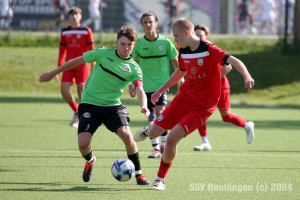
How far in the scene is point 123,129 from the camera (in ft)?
16.7

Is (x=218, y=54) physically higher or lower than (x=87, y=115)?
higher

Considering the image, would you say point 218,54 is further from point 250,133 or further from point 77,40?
point 77,40

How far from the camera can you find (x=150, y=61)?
7.19 m

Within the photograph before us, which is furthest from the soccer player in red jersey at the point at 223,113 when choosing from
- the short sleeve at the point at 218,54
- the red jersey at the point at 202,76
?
the short sleeve at the point at 218,54

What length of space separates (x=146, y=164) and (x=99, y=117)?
1.39m

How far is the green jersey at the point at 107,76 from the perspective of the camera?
5.28 meters

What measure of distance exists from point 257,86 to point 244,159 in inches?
492

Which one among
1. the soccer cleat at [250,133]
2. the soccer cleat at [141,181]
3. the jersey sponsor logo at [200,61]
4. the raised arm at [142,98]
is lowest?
the soccer cleat at [250,133]

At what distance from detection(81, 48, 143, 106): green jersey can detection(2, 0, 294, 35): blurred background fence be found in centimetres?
1637

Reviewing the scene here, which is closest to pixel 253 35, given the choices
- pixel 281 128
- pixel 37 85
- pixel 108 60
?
pixel 37 85

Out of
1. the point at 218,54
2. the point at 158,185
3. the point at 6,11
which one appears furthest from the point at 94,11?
the point at 158,185

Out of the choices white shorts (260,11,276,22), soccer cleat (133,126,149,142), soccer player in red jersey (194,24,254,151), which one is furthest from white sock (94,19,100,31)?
soccer cleat (133,126,149,142)

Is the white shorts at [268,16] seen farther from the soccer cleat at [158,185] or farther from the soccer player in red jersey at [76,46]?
the soccer cleat at [158,185]

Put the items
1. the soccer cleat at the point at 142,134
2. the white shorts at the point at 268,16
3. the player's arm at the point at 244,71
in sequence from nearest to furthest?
1. the player's arm at the point at 244,71
2. the soccer cleat at the point at 142,134
3. the white shorts at the point at 268,16
